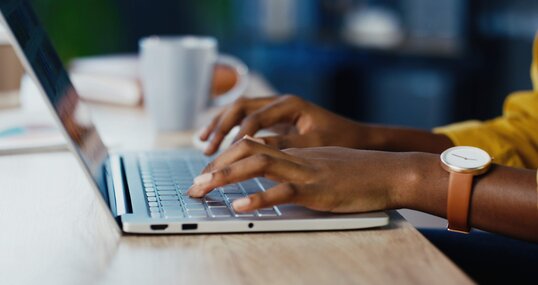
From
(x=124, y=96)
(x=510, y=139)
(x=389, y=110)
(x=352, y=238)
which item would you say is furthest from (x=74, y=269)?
(x=389, y=110)

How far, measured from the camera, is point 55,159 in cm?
103

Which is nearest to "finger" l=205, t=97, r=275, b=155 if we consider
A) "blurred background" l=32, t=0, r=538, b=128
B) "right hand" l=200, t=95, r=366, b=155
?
"right hand" l=200, t=95, r=366, b=155

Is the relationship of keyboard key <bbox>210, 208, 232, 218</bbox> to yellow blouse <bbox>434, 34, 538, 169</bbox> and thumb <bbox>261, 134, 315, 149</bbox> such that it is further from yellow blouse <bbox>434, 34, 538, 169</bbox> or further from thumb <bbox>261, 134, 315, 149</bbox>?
yellow blouse <bbox>434, 34, 538, 169</bbox>

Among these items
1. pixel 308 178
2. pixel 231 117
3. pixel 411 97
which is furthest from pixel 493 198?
pixel 411 97

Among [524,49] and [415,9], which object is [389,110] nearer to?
[415,9]

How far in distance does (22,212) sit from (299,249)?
287mm

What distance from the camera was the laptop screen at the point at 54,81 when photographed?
0.69m

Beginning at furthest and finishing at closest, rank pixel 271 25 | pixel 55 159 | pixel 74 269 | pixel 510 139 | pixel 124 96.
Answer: pixel 271 25, pixel 124 96, pixel 510 139, pixel 55 159, pixel 74 269

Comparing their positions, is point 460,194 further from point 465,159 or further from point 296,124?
point 296,124

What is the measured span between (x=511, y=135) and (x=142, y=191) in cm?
62

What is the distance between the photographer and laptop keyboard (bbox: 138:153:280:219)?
0.72 m

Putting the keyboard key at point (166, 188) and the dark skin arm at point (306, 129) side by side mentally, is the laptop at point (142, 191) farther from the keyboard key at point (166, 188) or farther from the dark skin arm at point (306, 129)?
the dark skin arm at point (306, 129)

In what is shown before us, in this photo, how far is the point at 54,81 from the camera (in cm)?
78

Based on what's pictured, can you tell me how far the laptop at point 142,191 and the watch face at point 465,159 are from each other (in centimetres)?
10
